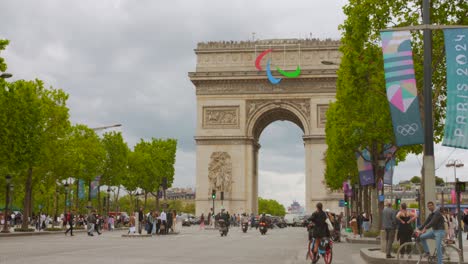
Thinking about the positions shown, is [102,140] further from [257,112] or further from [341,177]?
[341,177]

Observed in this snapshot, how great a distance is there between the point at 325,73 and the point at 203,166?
17.0 meters

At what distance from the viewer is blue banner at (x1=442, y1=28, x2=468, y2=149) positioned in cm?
1811

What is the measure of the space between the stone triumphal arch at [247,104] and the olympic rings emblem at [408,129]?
189ft

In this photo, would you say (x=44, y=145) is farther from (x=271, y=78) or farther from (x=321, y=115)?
(x=321, y=115)

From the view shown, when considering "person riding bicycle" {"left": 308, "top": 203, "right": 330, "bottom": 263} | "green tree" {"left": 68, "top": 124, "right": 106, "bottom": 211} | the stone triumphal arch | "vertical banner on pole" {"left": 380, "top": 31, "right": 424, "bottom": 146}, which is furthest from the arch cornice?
"vertical banner on pole" {"left": 380, "top": 31, "right": 424, "bottom": 146}

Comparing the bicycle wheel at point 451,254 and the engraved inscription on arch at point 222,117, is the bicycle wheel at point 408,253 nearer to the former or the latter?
the bicycle wheel at point 451,254

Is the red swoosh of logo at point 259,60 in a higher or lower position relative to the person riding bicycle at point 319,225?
higher

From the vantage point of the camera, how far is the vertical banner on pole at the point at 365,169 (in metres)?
40.3

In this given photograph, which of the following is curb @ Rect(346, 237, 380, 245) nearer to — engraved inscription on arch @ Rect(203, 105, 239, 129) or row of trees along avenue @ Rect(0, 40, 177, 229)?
row of trees along avenue @ Rect(0, 40, 177, 229)

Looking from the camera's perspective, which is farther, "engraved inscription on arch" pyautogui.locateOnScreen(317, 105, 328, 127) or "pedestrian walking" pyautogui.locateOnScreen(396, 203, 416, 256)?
"engraved inscription on arch" pyautogui.locateOnScreen(317, 105, 328, 127)

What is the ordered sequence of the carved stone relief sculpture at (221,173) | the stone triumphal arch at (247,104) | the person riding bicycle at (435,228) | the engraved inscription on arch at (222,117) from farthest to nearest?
the engraved inscription on arch at (222,117) → the carved stone relief sculpture at (221,173) → the stone triumphal arch at (247,104) → the person riding bicycle at (435,228)

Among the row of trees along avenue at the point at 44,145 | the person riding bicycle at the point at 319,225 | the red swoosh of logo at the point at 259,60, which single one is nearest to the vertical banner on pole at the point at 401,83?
the person riding bicycle at the point at 319,225

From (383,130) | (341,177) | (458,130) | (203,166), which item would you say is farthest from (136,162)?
(458,130)

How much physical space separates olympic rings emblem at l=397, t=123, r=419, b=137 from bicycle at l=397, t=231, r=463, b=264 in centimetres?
284
